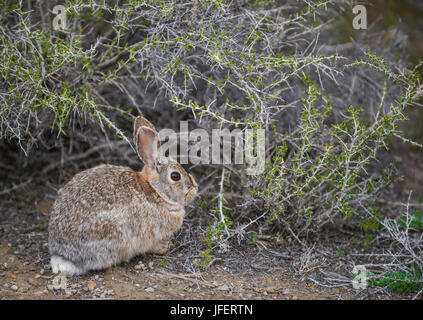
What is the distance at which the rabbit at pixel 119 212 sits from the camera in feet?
14.2

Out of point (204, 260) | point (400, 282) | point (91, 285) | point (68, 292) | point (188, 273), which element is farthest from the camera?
point (204, 260)

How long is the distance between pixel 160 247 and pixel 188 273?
1.56 feet

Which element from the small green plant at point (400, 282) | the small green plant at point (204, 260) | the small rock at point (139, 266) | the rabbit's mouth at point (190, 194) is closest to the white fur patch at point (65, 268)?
the small rock at point (139, 266)

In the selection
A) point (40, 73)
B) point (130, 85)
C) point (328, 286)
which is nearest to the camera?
point (328, 286)

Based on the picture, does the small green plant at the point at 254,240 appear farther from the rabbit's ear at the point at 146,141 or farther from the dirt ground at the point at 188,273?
the rabbit's ear at the point at 146,141

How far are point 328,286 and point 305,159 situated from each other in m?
1.23

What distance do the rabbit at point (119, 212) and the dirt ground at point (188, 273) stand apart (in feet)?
0.52

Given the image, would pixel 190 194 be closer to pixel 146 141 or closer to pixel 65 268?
pixel 146 141

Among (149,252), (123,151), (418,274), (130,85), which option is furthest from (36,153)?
(418,274)

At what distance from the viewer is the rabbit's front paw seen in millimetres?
4738

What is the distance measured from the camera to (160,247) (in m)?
4.80

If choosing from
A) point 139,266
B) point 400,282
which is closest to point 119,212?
point 139,266

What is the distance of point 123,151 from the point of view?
6000mm

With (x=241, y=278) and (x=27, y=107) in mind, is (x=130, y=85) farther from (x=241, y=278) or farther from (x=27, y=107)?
(x=241, y=278)
